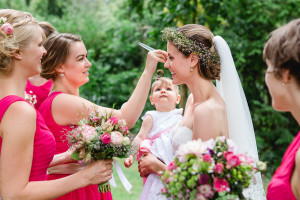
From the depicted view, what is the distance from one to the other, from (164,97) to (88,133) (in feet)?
5.66

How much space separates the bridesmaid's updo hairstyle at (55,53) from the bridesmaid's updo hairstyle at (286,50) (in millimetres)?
1915

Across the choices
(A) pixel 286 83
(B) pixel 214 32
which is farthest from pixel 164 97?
(B) pixel 214 32

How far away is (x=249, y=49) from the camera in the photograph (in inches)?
415

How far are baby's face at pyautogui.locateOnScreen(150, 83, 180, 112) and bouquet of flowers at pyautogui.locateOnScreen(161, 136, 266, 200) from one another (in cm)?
197

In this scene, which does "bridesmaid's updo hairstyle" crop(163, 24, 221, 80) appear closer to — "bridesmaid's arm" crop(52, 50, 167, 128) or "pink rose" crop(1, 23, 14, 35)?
"bridesmaid's arm" crop(52, 50, 167, 128)

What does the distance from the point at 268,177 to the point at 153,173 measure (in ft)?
22.1

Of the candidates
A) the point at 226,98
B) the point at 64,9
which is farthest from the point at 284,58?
the point at 64,9

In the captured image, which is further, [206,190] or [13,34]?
[13,34]

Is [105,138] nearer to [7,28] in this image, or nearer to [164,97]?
[7,28]

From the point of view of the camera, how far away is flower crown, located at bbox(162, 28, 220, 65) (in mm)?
3373

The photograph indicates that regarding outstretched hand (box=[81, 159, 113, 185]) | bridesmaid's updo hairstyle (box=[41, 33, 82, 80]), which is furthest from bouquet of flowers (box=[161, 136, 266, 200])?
bridesmaid's updo hairstyle (box=[41, 33, 82, 80])

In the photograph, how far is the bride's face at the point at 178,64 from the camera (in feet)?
11.3

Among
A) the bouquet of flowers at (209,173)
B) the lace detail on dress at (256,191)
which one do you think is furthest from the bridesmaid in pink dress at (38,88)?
the bouquet of flowers at (209,173)

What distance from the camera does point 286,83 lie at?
7.50 ft
